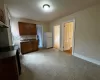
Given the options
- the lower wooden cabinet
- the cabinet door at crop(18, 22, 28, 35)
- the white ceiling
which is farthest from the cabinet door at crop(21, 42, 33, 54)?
the white ceiling

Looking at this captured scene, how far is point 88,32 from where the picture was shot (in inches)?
114

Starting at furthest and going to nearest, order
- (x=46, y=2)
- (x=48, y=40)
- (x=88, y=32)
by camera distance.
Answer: (x=48, y=40), (x=88, y=32), (x=46, y=2)

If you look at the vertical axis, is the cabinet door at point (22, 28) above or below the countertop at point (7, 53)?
above

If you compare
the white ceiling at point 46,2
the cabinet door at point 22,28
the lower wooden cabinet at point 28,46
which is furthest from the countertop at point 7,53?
the cabinet door at point 22,28

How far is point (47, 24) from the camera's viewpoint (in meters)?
5.80

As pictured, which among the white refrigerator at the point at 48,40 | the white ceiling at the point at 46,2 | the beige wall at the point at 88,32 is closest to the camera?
the white ceiling at the point at 46,2

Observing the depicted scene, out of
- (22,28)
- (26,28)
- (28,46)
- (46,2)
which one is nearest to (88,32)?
(46,2)

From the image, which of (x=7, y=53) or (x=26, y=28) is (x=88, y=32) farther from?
(x=26, y=28)

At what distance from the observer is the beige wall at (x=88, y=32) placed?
2605mm

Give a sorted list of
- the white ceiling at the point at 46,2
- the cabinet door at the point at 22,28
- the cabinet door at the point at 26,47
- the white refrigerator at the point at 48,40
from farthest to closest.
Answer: the white refrigerator at the point at 48,40
the cabinet door at the point at 22,28
the cabinet door at the point at 26,47
the white ceiling at the point at 46,2

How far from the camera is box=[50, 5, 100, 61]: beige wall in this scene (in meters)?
2.61

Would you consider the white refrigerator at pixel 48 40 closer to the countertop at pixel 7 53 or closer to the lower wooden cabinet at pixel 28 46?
the lower wooden cabinet at pixel 28 46

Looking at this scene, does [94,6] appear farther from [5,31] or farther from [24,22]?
[24,22]

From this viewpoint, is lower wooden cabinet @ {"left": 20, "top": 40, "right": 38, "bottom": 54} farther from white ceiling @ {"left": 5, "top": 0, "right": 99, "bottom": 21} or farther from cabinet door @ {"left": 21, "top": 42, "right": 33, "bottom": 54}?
white ceiling @ {"left": 5, "top": 0, "right": 99, "bottom": 21}
